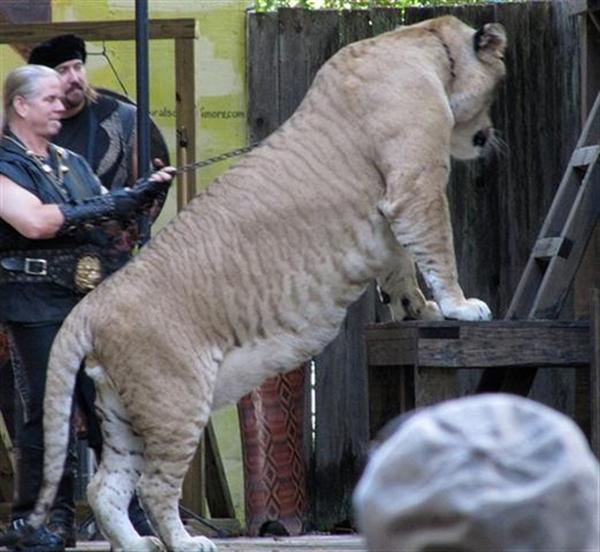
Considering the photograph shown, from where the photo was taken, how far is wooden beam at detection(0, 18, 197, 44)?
8000 mm

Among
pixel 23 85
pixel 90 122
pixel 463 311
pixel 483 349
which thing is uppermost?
pixel 23 85

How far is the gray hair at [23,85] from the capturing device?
19.5 feet

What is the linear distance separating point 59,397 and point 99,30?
2.71 meters

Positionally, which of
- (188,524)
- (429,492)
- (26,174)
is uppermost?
(429,492)

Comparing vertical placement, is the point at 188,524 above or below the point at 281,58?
below

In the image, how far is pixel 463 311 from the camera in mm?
6145

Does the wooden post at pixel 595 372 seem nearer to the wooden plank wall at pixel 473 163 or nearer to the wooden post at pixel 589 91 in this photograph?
the wooden post at pixel 589 91

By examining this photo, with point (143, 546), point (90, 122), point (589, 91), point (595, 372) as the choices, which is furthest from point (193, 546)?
point (589, 91)

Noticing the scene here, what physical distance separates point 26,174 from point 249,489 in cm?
266

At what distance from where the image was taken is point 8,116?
19.8 ft

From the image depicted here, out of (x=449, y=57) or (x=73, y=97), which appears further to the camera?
(x=73, y=97)

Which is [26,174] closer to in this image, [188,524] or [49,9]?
[188,524]

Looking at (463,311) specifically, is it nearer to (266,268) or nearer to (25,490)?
(266,268)

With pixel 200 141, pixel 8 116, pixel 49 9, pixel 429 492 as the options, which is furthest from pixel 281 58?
pixel 429 492
